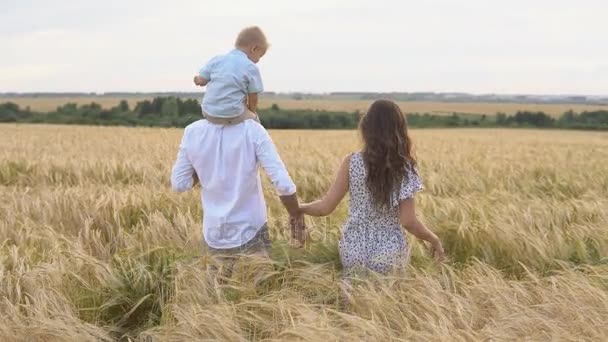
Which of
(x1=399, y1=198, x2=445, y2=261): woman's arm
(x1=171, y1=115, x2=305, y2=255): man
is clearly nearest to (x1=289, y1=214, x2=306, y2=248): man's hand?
(x1=171, y1=115, x2=305, y2=255): man

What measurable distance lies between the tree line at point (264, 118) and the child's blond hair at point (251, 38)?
4310 centimetres

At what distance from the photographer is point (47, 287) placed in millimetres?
3576

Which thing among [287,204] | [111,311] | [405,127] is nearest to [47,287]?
[111,311]

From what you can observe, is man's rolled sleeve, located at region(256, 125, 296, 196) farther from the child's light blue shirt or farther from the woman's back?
the woman's back

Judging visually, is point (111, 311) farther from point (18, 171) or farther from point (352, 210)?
point (18, 171)

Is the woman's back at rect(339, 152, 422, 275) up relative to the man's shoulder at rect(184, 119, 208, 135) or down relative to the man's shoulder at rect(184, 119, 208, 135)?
down

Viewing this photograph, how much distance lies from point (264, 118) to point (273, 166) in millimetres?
48379

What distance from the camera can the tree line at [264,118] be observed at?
50281 mm

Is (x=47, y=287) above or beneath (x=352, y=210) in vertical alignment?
beneath

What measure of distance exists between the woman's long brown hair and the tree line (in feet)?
142

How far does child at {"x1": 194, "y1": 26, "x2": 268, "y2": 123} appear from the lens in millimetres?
3916

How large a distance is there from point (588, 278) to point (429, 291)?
1.00 metres

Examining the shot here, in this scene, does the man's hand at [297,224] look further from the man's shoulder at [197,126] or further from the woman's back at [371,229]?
the man's shoulder at [197,126]

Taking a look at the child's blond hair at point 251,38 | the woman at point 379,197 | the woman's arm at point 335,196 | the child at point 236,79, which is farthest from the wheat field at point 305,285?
the child's blond hair at point 251,38
